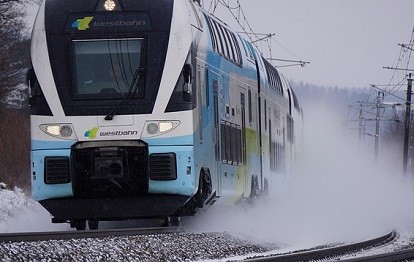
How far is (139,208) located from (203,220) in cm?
325

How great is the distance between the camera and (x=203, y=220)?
23500 mm

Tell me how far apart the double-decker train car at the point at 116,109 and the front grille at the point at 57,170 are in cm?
2

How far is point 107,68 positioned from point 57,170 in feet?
5.88

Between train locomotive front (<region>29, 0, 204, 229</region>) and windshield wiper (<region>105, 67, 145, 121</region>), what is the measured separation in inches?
0.6

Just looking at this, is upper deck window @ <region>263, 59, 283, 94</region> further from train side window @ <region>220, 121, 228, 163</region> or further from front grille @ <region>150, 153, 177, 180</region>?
front grille @ <region>150, 153, 177, 180</region>

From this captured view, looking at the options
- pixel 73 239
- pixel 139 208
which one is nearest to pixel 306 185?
pixel 139 208

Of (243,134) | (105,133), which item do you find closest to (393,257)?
(105,133)

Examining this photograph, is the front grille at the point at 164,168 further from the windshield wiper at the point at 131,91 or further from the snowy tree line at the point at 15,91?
the snowy tree line at the point at 15,91

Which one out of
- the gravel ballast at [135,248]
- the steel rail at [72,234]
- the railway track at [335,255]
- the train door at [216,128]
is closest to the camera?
the gravel ballast at [135,248]

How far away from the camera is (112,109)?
65.4ft

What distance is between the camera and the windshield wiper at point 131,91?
65.2 ft

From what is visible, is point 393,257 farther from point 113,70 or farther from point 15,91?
point 15,91

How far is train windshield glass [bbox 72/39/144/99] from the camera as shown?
20.0 metres

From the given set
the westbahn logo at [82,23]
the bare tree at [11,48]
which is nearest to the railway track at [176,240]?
the westbahn logo at [82,23]
